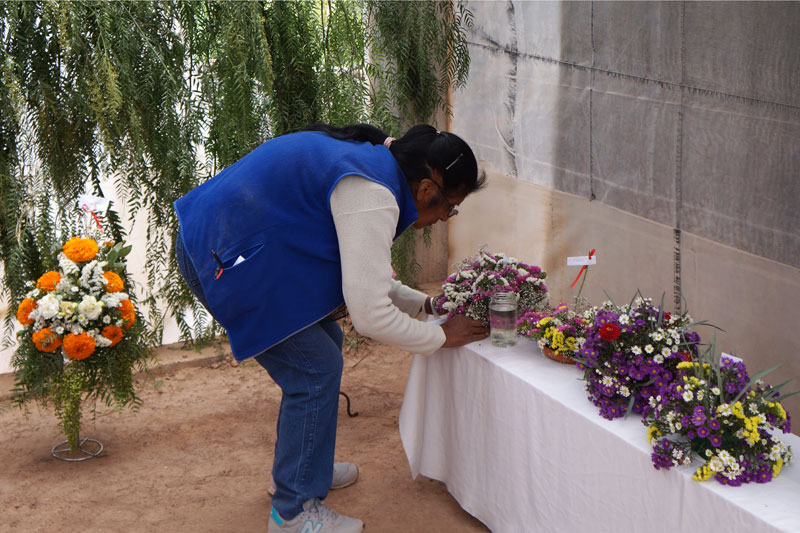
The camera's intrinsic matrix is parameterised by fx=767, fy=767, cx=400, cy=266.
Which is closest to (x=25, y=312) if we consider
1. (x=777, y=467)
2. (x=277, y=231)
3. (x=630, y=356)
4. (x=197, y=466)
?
(x=197, y=466)

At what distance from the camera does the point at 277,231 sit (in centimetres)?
208

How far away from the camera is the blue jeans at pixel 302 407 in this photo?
2244mm

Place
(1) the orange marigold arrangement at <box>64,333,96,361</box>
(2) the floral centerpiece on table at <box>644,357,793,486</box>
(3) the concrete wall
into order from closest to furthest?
1. (2) the floral centerpiece on table at <box>644,357,793,486</box>
2. (3) the concrete wall
3. (1) the orange marigold arrangement at <box>64,333,96,361</box>

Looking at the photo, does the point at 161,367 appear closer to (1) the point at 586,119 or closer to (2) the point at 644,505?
(1) the point at 586,119

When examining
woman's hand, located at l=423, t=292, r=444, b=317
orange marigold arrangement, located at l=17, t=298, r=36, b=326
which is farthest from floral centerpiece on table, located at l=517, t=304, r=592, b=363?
orange marigold arrangement, located at l=17, t=298, r=36, b=326

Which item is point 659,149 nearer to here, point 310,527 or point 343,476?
point 343,476

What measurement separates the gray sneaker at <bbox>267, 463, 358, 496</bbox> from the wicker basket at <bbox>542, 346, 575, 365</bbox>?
105 cm

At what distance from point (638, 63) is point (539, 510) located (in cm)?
207

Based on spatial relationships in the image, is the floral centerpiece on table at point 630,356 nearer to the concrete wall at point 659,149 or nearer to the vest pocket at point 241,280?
the vest pocket at point 241,280

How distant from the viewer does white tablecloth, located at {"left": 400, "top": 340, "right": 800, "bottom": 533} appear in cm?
159

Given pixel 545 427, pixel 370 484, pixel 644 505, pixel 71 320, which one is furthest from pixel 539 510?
pixel 71 320

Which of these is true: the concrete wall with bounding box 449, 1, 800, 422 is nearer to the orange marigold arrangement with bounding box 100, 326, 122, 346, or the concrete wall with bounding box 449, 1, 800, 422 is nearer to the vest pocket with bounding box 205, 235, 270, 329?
the vest pocket with bounding box 205, 235, 270, 329

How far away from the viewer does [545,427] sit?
6.86 ft

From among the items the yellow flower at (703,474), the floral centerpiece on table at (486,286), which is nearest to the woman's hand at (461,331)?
the floral centerpiece on table at (486,286)
